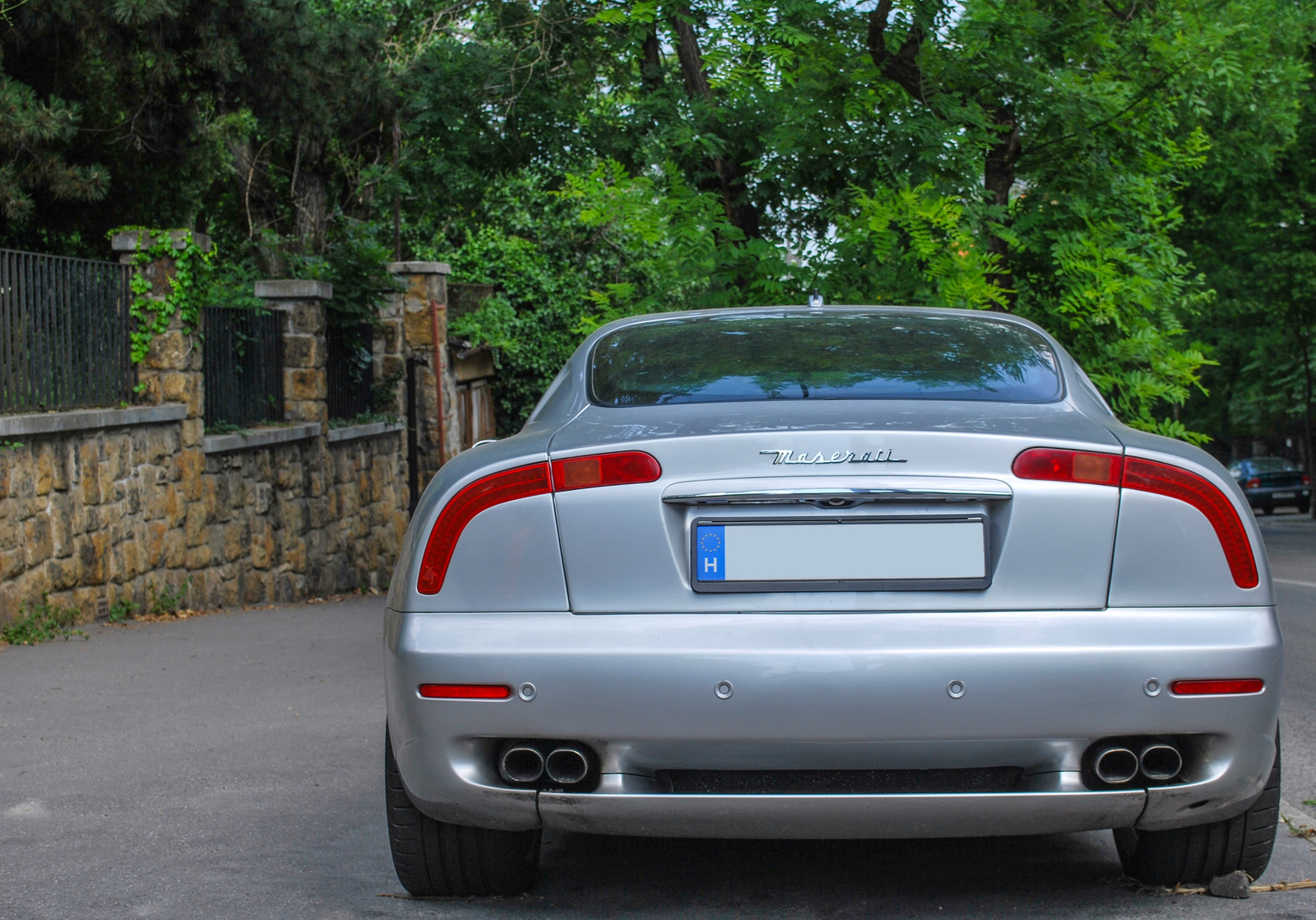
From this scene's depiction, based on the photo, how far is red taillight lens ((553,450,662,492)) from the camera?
299cm

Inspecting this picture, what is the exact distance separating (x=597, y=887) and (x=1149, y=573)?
5.21 ft

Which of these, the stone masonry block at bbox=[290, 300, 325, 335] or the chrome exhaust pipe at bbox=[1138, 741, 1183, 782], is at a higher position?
the stone masonry block at bbox=[290, 300, 325, 335]

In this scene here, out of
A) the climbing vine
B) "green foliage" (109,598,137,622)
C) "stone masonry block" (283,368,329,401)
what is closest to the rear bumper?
"green foliage" (109,598,137,622)

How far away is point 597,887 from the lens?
3570mm

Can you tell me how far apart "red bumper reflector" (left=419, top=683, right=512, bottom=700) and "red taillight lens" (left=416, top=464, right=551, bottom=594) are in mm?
212

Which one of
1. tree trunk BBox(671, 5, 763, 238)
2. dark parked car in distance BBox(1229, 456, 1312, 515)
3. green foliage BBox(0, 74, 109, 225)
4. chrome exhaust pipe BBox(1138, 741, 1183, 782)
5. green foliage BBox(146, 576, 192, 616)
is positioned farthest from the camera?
dark parked car in distance BBox(1229, 456, 1312, 515)

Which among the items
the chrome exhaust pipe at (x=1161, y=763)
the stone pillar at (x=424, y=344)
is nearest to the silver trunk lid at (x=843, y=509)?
the chrome exhaust pipe at (x=1161, y=763)

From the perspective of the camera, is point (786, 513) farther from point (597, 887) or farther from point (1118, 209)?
point (1118, 209)

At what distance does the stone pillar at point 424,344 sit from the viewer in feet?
59.8

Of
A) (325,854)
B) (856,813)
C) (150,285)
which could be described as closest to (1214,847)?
(856,813)

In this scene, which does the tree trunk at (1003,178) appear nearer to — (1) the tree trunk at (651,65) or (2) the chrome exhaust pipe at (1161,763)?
(1) the tree trunk at (651,65)

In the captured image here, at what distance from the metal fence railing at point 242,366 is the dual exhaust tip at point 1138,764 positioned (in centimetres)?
998

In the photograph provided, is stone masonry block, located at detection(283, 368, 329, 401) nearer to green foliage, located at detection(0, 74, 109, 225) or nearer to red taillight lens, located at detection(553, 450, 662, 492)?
green foliage, located at detection(0, 74, 109, 225)

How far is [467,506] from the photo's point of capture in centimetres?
306
